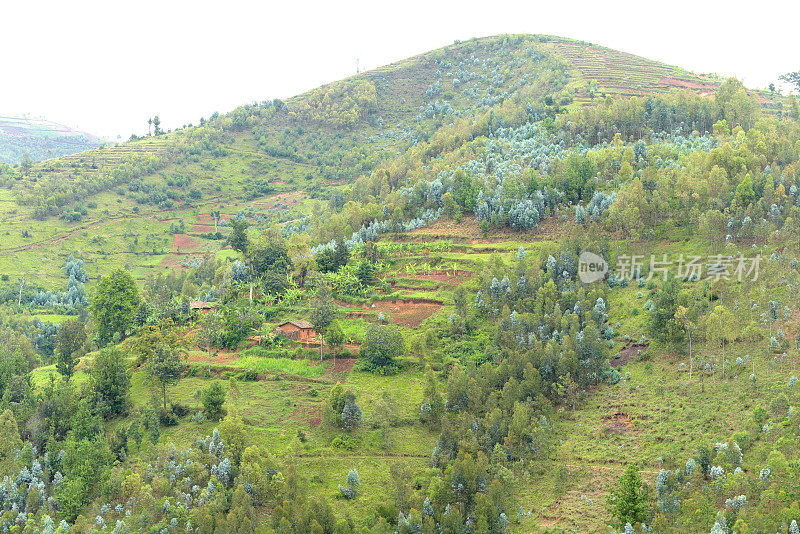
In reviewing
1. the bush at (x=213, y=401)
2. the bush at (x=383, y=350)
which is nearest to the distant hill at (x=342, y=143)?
the bush at (x=383, y=350)

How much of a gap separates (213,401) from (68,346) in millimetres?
17291

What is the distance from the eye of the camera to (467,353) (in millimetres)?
48781

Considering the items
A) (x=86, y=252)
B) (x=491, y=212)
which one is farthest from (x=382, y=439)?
(x=86, y=252)

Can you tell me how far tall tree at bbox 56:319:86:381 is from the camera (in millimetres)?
49719

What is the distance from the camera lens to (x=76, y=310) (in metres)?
77.9

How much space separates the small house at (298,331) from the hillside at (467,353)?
16 centimetres

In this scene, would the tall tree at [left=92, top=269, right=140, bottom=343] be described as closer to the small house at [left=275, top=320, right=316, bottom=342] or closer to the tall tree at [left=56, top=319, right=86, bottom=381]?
the tall tree at [left=56, top=319, right=86, bottom=381]

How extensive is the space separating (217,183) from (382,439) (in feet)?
284

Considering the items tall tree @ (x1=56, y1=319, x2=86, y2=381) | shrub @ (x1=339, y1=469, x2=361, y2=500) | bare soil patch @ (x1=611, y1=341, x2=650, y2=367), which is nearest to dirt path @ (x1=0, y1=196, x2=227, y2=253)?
tall tree @ (x1=56, y1=319, x2=86, y2=381)

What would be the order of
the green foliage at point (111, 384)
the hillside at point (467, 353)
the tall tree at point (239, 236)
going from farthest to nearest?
the tall tree at point (239, 236)
the green foliage at point (111, 384)
the hillside at point (467, 353)

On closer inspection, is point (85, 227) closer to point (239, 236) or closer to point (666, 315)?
point (239, 236)

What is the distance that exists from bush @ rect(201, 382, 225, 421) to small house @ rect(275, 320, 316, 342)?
38.3ft

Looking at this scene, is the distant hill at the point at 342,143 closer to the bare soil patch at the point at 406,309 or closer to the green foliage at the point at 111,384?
the bare soil patch at the point at 406,309

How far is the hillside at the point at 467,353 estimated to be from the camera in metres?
32.9
